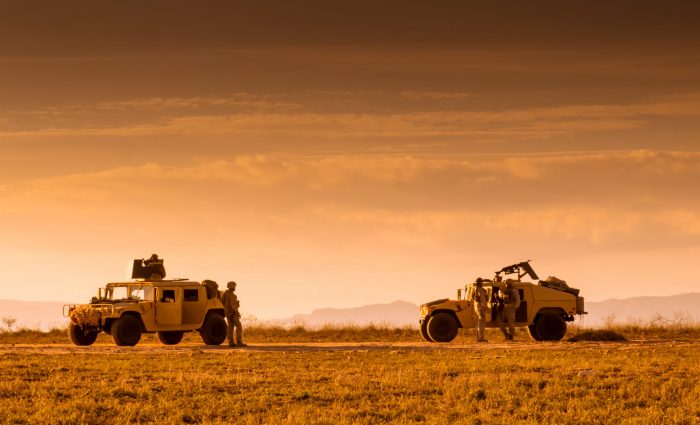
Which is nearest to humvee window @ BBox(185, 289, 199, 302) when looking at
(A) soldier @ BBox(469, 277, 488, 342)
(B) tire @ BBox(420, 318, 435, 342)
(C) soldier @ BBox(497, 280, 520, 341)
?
(B) tire @ BBox(420, 318, 435, 342)

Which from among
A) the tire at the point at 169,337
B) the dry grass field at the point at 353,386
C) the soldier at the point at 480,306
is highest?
the soldier at the point at 480,306

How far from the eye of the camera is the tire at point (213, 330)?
1281 inches

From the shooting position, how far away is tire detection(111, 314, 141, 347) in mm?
31044

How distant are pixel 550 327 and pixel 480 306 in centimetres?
286

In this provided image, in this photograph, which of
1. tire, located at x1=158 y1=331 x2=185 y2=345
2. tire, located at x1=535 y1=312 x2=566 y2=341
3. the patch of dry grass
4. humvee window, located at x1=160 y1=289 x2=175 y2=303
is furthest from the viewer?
the patch of dry grass

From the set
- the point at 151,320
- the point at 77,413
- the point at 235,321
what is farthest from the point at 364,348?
the point at 77,413

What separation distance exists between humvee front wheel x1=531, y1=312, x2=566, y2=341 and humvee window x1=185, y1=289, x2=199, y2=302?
1051 cm

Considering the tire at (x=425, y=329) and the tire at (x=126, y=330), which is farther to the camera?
the tire at (x=425, y=329)

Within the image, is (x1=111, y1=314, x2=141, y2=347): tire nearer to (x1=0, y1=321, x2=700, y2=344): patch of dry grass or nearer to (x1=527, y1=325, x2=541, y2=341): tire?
(x1=0, y1=321, x2=700, y2=344): patch of dry grass

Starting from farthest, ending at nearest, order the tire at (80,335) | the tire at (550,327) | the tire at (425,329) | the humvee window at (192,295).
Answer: the tire at (550,327) < the tire at (425,329) < the humvee window at (192,295) < the tire at (80,335)

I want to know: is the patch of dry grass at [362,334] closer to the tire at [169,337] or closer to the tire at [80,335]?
the tire at [169,337]

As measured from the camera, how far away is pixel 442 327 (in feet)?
112

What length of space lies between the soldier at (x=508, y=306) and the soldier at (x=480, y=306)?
28.4 inches

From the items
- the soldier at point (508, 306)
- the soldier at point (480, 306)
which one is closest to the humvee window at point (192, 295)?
the soldier at point (480, 306)
